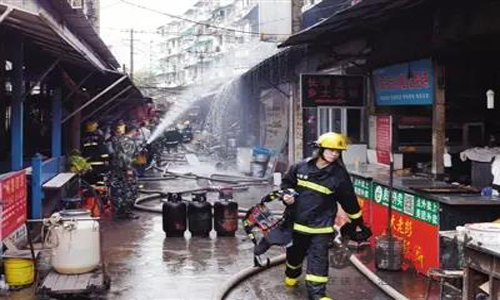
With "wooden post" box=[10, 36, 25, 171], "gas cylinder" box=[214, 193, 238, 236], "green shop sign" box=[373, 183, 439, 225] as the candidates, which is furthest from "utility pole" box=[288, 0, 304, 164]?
"wooden post" box=[10, 36, 25, 171]

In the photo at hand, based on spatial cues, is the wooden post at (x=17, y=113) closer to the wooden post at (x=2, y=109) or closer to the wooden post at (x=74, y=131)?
the wooden post at (x=2, y=109)

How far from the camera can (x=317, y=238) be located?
6.52m

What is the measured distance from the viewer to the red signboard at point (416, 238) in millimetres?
7340

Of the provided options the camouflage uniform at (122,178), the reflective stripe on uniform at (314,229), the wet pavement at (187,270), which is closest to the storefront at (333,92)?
the wet pavement at (187,270)

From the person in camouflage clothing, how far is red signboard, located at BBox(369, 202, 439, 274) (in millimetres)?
5538

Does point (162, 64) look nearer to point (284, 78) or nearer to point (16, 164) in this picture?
point (284, 78)

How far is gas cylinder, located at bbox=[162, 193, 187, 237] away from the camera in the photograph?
10188 mm

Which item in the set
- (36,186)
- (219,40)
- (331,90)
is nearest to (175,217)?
(36,186)

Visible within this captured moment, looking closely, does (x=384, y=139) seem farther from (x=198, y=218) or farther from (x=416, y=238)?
(x=198, y=218)

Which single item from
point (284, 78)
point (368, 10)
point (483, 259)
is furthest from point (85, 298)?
point (284, 78)

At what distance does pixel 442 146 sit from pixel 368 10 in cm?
241

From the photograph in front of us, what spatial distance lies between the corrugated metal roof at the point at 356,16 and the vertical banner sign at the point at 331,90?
862mm

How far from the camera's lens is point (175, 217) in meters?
10.2

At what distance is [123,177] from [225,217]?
313 centimetres
